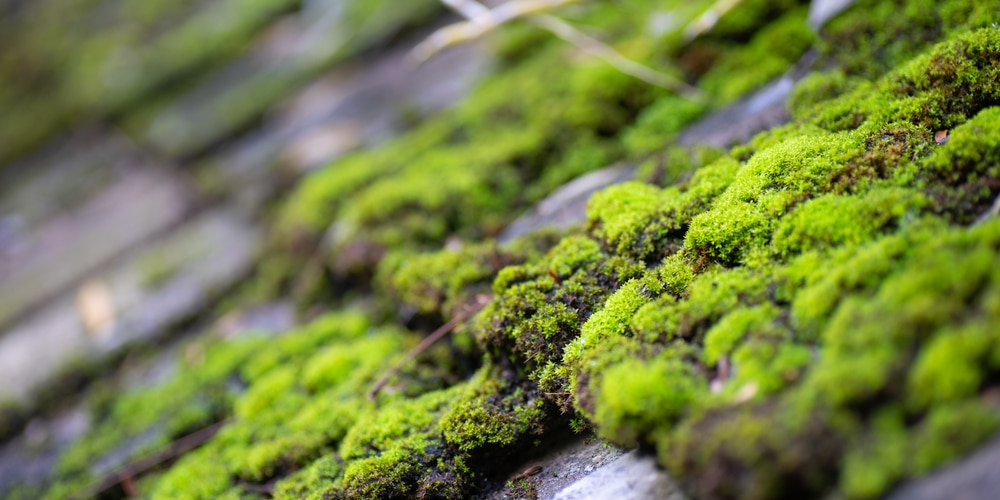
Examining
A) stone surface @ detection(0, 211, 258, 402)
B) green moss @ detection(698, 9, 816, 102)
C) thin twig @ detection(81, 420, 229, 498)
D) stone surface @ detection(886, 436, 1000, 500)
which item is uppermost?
stone surface @ detection(0, 211, 258, 402)

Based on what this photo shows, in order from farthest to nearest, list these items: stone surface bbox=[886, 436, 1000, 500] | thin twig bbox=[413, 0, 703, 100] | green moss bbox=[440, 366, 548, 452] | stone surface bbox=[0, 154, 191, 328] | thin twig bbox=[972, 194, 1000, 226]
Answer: stone surface bbox=[0, 154, 191, 328] < thin twig bbox=[413, 0, 703, 100] < green moss bbox=[440, 366, 548, 452] < thin twig bbox=[972, 194, 1000, 226] < stone surface bbox=[886, 436, 1000, 500]

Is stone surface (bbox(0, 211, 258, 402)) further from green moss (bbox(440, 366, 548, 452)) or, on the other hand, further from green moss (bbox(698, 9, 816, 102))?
green moss (bbox(698, 9, 816, 102))

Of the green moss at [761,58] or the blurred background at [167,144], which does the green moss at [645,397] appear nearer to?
the green moss at [761,58]

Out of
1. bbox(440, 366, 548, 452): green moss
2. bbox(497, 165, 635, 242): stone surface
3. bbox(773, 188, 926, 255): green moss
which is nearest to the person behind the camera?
bbox(773, 188, 926, 255): green moss

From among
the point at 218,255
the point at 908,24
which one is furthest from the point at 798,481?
the point at 218,255

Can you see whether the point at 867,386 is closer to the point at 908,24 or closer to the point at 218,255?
the point at 908,24

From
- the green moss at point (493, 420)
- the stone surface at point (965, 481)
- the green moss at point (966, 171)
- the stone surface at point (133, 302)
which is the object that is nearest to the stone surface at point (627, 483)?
the green moss at point (493, 420)

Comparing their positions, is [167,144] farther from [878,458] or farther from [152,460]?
[878,458]

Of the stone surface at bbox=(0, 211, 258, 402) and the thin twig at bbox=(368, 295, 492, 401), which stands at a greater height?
the stone surface at bbox=(0, 211, 258, 402)

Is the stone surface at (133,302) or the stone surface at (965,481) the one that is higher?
the stone surface at (133,302)

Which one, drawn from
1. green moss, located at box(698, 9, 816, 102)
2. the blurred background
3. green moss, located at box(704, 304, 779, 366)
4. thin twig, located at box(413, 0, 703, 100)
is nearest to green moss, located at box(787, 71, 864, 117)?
green moss, located at box(698, 9, 816, 102)
